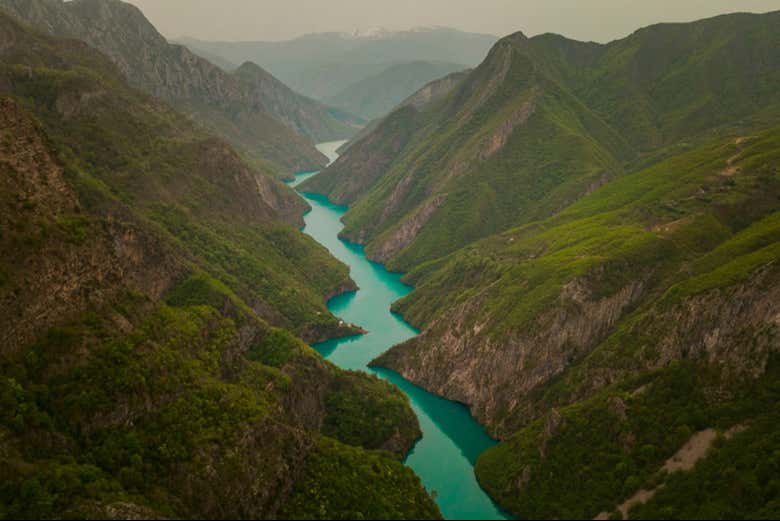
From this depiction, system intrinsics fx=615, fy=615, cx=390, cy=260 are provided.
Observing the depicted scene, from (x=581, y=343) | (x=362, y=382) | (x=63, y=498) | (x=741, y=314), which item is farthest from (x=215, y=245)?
(x=741, y=314)

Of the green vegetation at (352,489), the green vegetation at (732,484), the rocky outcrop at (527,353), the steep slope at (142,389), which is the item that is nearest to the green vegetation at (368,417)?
the steep slope at (142,389)

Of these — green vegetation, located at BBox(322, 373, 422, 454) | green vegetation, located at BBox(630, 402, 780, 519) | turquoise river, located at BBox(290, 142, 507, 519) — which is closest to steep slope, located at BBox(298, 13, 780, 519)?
green vegetation, located at BBox(630, 402, 780, 519)

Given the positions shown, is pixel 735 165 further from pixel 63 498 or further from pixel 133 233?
pixel 63 498

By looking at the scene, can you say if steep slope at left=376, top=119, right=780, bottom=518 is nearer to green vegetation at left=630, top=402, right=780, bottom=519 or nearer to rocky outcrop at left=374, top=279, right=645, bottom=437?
rocky outcrop at left=374, top=279, right=645, bottom=437

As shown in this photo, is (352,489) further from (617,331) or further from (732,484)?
(617,331)

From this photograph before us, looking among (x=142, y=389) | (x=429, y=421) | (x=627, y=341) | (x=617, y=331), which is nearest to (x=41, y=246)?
(x=142, y=389)

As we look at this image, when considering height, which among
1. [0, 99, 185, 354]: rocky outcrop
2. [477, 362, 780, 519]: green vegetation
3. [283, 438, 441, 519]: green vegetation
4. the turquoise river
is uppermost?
[0, 99, 185, 354]: rocky outcrop
